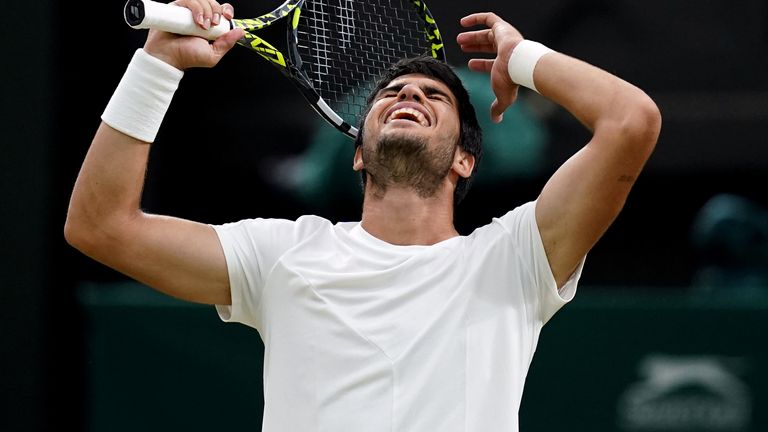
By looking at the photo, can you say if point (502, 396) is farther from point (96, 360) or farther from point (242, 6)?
point (242, 6)

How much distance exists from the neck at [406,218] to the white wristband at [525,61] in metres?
0.34

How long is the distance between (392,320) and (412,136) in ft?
1.48

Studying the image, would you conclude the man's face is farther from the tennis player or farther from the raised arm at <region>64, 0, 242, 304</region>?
the raised arm at <region>64, 0, 242, 304</region>

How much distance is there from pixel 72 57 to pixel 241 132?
4.55 ft

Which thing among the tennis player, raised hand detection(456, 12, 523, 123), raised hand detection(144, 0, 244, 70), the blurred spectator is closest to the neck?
the tennis player

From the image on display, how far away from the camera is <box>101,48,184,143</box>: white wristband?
2906mm

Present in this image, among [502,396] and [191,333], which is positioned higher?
[502,396]

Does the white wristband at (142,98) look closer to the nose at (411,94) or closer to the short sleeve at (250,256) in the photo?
the short sleeve at (250,256)

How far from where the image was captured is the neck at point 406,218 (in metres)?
3.14

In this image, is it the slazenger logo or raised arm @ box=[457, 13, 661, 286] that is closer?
raised arm @ box=[457, 13, 661, 286]

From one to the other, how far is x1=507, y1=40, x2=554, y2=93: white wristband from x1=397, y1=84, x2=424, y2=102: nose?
22cm

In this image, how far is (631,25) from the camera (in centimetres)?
707

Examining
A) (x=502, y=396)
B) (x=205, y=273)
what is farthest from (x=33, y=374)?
(x=502, y=396)

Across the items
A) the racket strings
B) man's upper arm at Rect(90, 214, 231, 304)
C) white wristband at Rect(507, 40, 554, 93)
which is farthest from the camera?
the racket strings
